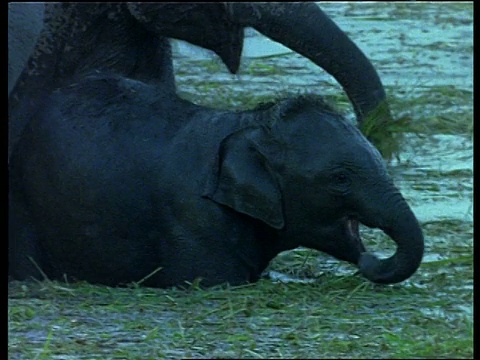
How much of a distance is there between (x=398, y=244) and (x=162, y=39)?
1.58m

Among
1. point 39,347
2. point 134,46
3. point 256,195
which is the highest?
point 134,46

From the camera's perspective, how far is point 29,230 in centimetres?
536

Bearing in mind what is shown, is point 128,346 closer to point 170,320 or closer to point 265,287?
point 170,320

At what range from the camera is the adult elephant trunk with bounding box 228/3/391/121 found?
602cm

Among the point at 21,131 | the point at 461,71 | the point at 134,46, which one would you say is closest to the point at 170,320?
the point at 21,131

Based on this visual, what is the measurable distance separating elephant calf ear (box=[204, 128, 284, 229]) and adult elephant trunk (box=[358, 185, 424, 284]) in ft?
0.90

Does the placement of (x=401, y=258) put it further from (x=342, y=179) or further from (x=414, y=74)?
(x=414, y=74)

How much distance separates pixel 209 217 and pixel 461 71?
366 centimetres

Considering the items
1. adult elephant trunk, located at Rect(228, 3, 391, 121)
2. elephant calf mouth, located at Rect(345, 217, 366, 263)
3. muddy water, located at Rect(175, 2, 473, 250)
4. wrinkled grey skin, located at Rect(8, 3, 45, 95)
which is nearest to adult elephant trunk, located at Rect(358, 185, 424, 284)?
elephant calf mouth, located at Rect(345, 217, 366, 263)

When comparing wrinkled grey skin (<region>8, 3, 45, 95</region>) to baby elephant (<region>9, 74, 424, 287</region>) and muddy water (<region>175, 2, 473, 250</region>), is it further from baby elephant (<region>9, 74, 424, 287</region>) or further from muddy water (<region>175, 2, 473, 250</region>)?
muddy water (<region>175, 2, 473, 250</region>)

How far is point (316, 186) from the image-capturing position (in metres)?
5.00

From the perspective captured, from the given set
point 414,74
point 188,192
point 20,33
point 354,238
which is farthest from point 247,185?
point 414,74

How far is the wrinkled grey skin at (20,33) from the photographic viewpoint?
15.8 ft

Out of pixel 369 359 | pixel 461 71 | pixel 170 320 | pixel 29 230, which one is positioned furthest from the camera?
pixel 461 71
